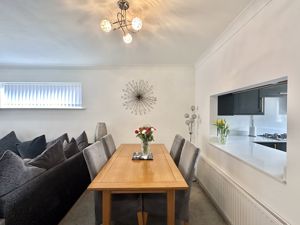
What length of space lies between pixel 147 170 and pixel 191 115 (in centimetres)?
262

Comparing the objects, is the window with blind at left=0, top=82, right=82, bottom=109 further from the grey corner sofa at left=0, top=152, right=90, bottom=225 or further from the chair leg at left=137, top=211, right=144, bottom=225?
the chair leg at left=137, top=211, right=144, bottom=225

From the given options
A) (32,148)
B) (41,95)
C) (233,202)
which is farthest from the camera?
(41,95)

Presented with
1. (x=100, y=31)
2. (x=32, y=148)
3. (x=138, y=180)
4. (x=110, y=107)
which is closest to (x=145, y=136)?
(x=138, y=180)

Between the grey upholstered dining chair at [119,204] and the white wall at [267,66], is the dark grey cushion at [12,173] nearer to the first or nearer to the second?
the grey upholstered dining chair at [119,204]

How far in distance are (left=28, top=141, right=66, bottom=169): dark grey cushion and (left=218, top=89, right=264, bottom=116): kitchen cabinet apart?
2.55m

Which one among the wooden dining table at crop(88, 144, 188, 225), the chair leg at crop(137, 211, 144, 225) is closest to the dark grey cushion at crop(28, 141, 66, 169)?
the wooden dining table at crop(88, 144, 188, 225)

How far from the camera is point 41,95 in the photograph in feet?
15.2

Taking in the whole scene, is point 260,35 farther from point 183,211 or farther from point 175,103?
point 175,103

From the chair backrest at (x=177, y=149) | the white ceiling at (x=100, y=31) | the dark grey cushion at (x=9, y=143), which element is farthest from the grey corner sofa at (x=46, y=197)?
the dark grey cushion at (x=9, y=143)

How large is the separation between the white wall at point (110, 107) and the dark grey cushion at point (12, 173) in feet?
8.93

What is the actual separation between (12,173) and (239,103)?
10.5 feet

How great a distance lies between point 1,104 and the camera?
4590 millimetres

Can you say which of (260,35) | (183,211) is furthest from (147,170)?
(260,35)

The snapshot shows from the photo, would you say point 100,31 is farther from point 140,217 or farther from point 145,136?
point 140,217
